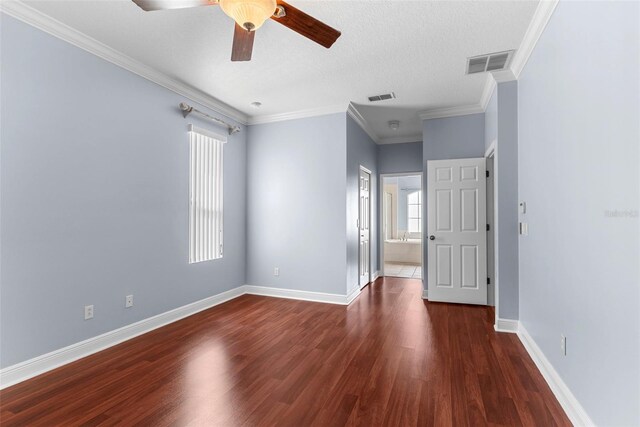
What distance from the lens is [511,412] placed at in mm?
1908

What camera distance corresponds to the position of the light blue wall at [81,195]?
226cm

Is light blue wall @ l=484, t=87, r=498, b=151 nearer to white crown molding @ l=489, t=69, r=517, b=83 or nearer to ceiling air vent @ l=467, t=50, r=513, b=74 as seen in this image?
white crown molding @ l=489, t=69, r=517, b=83

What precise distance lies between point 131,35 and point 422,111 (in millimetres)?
3795

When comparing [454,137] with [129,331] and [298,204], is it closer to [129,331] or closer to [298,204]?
[298,204]

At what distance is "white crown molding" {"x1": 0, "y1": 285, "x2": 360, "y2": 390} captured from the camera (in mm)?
2271

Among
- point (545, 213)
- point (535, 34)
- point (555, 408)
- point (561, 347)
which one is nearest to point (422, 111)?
point (535, 34)

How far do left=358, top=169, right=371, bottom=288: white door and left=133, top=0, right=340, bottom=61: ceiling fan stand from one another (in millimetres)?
3273

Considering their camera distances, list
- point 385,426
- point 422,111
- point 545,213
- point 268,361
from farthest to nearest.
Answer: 1. point 422,111
2. point 268,361
3. point 545,213
4. point 385,426

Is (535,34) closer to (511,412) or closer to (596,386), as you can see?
(596,386)

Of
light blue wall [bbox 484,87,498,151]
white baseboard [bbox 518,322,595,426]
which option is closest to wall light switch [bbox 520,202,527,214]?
light blue wall [bbox 484,87,498,151]

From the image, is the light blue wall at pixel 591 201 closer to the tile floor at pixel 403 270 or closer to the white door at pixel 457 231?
the white door at pixel 457 231

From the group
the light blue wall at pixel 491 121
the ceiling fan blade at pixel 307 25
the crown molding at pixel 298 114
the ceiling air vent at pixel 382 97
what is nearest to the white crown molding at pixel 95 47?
the crown molding at pixel 298 114

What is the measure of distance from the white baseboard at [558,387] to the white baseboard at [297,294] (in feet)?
7.32

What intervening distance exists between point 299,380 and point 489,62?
3.51 metres
